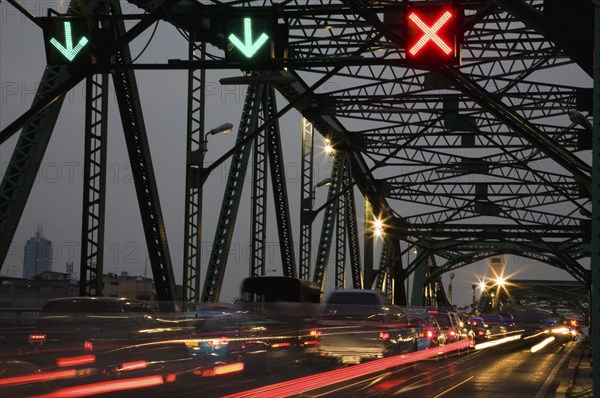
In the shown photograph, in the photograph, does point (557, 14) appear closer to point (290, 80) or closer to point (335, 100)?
point (290, 80)

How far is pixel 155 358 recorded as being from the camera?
54.1 feet

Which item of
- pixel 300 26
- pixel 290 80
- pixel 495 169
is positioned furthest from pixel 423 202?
pixel 290 80

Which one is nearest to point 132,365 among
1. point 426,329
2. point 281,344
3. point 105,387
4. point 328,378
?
point 105,387

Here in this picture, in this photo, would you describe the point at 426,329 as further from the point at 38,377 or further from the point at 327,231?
the point at 38,377

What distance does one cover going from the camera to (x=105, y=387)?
1433cm

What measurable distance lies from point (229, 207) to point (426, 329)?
25.1ft

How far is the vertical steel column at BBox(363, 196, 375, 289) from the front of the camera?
73875 mm

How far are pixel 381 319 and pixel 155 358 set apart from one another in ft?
39.8

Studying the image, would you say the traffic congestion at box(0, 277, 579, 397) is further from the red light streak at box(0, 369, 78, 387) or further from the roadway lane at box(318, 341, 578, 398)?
the roadway lane at box(318, 341, 578, 398)

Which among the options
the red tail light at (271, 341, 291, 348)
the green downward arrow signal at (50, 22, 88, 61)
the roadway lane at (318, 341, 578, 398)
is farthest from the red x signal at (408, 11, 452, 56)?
the red tail light at (271, 341, 291, 348)

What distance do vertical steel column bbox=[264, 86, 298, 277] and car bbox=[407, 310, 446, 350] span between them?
632 centimetres

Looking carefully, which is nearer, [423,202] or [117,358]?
[117,358]

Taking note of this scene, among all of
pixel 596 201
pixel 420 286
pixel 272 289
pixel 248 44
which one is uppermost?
pixel 420 286

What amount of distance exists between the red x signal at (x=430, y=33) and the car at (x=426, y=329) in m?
17.0
